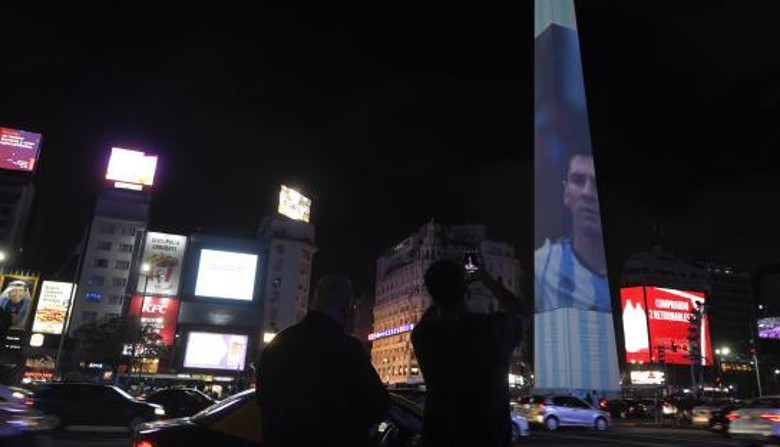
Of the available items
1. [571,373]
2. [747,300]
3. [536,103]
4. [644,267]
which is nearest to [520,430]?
[571,373]

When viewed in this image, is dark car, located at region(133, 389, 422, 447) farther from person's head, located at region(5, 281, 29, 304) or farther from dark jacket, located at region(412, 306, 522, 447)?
person's head, located at region(5, 281, 29, 304)

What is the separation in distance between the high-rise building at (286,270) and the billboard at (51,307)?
98.8ft

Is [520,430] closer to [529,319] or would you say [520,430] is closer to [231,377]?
[529,319]

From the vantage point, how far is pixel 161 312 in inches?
2761

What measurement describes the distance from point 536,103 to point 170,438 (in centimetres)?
4841

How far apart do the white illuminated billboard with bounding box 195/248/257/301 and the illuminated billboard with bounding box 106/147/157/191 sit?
31.8 metres

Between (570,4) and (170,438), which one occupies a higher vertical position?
(570,4)

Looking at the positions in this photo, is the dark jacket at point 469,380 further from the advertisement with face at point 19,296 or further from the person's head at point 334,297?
the advertisement with face at point 19,296

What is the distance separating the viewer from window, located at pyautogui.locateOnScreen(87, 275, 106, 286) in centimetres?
8062

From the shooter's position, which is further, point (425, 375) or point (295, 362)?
point (425, 375)

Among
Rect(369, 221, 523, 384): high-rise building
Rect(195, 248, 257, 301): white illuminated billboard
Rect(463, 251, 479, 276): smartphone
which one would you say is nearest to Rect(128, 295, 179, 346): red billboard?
Rect(195, 248, 257, 301): white illuminated billboard

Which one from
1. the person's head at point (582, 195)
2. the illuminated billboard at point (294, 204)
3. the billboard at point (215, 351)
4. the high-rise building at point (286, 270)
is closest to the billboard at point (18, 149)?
the high-rise building at point (286, 270)

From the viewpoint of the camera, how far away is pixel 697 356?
1735 inches

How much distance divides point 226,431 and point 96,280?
8500 centimetres
